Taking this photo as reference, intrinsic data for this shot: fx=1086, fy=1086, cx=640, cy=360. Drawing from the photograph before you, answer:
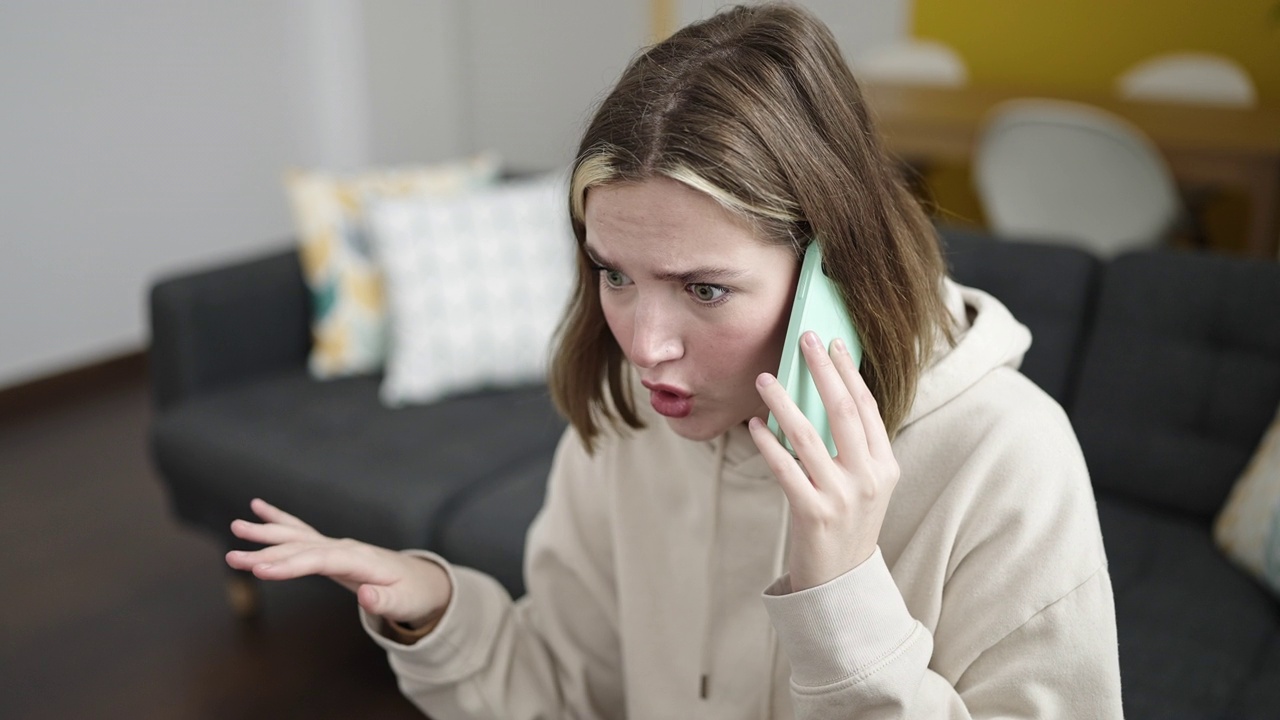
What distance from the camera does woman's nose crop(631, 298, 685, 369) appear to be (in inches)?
33.1

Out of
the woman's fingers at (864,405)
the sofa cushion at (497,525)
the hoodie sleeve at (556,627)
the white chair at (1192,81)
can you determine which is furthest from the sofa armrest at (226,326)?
the white chair at (1192,81)

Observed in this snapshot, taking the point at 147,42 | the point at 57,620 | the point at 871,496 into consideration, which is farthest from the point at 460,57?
the point at 871,496

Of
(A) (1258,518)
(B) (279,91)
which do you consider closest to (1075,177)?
(A) (1258,518)

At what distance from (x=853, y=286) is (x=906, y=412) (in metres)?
0.12

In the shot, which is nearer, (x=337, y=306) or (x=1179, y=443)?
(x=1179, y=443)

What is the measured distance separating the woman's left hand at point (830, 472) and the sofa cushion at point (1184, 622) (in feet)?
2.25

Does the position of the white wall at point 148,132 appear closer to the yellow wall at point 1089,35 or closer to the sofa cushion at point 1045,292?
the yellow wall at point 1089,35

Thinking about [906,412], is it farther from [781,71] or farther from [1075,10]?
[1075,10]

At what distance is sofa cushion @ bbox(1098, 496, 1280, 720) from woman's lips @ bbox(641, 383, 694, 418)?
0.73 meters

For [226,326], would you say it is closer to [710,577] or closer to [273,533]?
[273,533]

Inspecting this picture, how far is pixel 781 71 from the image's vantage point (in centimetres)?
83

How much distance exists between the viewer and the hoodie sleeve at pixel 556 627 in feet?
3.55

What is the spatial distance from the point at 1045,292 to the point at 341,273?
4.66ft

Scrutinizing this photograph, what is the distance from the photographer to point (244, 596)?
7.33 ft
